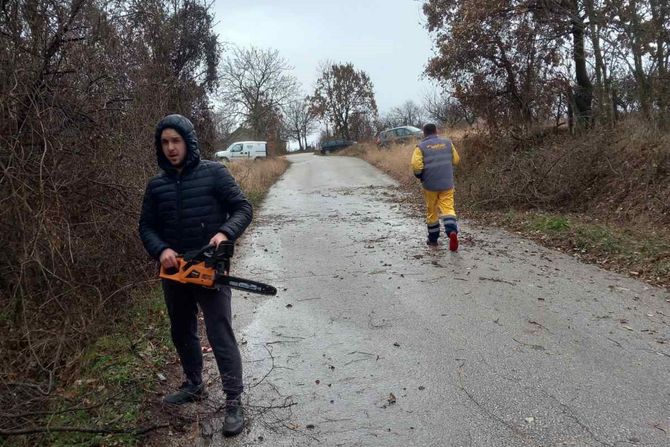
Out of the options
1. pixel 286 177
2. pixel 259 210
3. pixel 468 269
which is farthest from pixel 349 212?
pixel 286 177

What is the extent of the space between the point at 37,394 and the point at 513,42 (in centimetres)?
1359

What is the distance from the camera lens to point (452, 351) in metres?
4.33

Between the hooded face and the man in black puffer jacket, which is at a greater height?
the hooded face

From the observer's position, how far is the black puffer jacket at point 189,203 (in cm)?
332

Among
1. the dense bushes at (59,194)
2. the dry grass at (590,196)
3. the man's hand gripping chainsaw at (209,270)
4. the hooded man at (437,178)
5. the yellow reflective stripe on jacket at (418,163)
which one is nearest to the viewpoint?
the man's hand gripping chainsaw at (209,270)

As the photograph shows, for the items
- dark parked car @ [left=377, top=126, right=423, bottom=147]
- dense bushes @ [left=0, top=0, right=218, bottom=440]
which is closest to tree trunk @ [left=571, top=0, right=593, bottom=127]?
dense bushes @ [left=0, top=0, right=218, bottom=440]

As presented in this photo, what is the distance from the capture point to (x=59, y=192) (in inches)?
185

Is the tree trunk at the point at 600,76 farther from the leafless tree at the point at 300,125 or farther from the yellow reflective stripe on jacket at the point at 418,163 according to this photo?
the leafless tree at the point at 300,125

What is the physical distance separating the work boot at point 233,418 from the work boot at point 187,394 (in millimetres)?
390

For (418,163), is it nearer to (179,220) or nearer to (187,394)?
(179,220)

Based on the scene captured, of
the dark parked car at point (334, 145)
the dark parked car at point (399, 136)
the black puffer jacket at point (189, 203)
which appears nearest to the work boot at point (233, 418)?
the black puffer jacket at point (189, 203)

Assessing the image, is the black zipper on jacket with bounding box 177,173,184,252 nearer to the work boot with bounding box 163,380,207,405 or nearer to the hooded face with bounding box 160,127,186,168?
the hooded face with bounding box 160,127,186,168

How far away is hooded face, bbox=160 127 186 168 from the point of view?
3.26 meters

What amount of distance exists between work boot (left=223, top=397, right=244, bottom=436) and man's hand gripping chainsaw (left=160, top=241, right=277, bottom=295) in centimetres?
79
